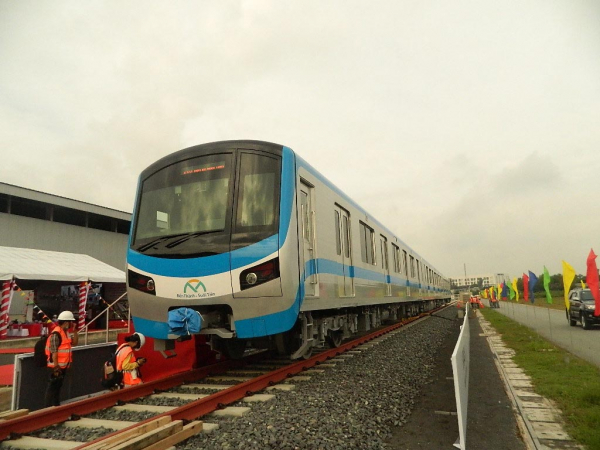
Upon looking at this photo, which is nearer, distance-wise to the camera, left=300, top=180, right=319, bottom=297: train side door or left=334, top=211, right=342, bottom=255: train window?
left=300, top=180, right=319, bottom=297: train side door

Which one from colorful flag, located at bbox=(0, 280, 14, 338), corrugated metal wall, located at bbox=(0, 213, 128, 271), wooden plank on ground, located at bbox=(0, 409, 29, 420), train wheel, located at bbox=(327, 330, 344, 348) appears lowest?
wooden plank on ground, located at bbox=(0, 409, 29, 420)

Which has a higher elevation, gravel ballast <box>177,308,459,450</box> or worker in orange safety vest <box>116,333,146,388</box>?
worker in orange safety vest <box>116,333,146,388</box>

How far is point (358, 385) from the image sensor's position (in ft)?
20.6

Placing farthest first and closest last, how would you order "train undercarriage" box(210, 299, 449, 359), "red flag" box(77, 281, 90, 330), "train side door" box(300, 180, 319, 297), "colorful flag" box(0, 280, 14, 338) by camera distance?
"red flag" box(77, 281, 90, 330), "colorful flag" box(0, 280, 14, 338), "train undercarriage" box(210, 299, 449, 359), "train side door" box(300, 180, 319, 297)

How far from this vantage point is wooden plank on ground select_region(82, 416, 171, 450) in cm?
348

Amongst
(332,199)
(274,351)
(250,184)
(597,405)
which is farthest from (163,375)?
(597,405)

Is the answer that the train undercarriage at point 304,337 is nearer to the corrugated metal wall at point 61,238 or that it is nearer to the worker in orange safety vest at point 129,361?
the worker in orange safety vest at point 129,361

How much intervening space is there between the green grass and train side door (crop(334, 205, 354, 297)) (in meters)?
3.52

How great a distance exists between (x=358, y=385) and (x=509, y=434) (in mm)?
2189

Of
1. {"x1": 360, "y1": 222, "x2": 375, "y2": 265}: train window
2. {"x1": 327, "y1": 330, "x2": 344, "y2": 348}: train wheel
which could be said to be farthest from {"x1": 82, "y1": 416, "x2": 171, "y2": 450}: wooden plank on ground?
{"x1": 360, "y1": 222, "x2": 375, "y2": 265}: train window

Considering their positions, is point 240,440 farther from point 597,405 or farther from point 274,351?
point 274,351

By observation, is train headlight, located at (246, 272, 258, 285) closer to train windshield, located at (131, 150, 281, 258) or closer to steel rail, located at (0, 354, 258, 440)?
train windshield, located at (131, 150, 281, 258)

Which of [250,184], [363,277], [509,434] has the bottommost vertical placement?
[509,434]

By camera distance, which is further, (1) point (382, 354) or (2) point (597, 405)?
(1) point (382, 354)
